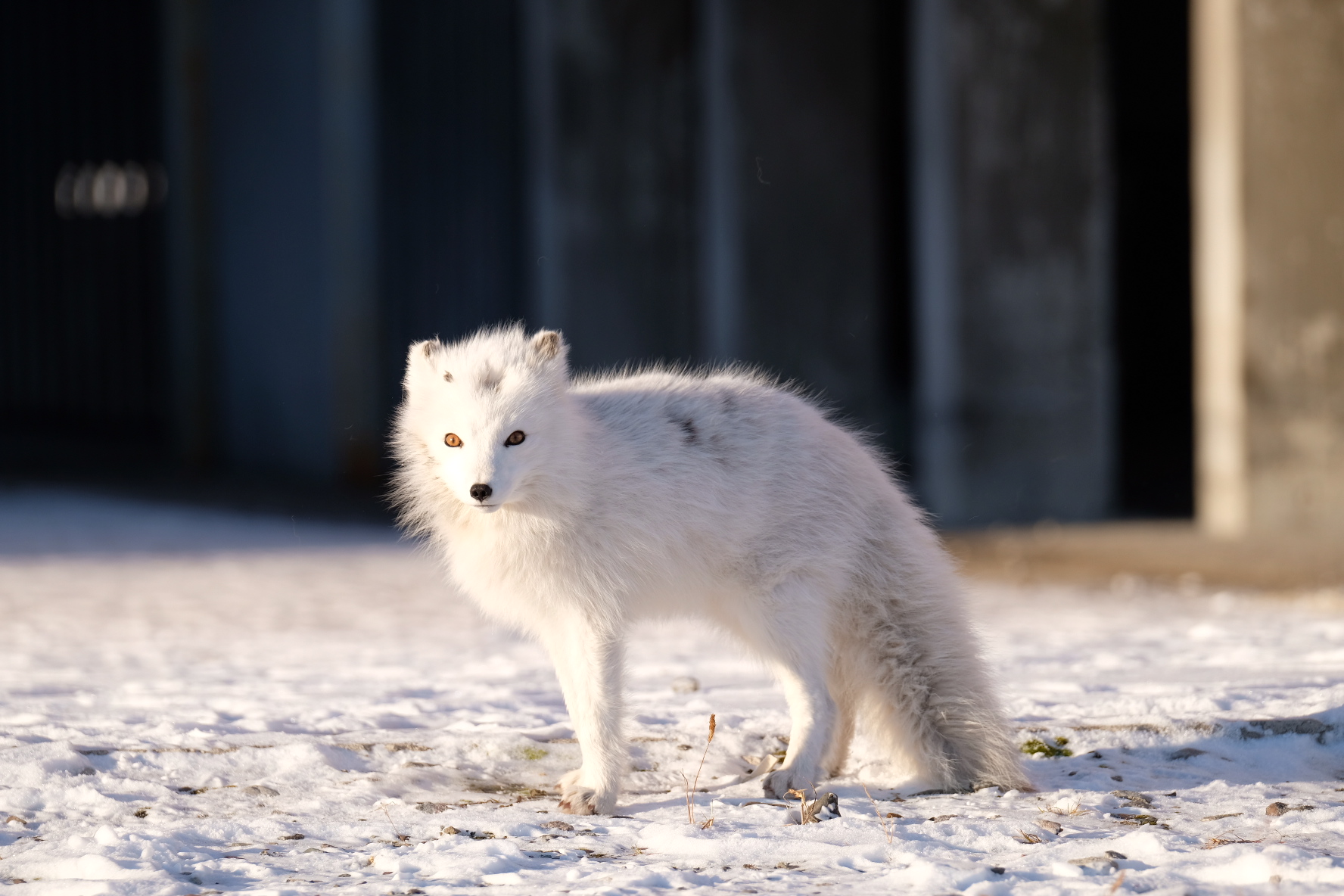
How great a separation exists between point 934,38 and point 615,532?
7964 millimetres

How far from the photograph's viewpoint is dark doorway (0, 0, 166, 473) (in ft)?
60.4

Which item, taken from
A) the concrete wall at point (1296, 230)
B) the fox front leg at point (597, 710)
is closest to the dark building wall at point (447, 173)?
the concrete wall at point (1296, 230)

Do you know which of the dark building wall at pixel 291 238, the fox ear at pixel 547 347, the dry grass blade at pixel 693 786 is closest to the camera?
the dry grass blade at pixel 693 786

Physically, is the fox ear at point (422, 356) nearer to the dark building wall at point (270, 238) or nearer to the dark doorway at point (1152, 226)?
the dark building wall at point (270, 238)

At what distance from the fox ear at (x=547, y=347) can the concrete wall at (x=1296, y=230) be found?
23.7 feet

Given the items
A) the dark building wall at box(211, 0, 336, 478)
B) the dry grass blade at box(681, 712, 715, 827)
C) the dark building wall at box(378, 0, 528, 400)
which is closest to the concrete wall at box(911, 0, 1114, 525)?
the dark building wall at box(378, 0, 528, 400)

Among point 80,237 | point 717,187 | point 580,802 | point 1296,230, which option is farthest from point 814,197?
point 80,237

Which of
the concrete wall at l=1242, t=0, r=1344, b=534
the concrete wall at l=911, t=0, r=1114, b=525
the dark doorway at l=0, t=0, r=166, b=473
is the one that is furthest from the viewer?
the dark doorway at l=0, t=0, r=166, b=473

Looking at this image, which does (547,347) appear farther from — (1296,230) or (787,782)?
(1296,230)

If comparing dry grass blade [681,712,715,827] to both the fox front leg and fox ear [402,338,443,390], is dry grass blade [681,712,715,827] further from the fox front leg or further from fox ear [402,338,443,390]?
fox ear [402,338,443,390]

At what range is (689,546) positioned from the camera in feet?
12.7

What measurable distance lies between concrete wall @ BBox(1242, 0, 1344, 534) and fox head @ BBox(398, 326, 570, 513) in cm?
730

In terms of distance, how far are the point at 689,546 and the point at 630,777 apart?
2.32ft

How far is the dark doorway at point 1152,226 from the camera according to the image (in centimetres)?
1636
